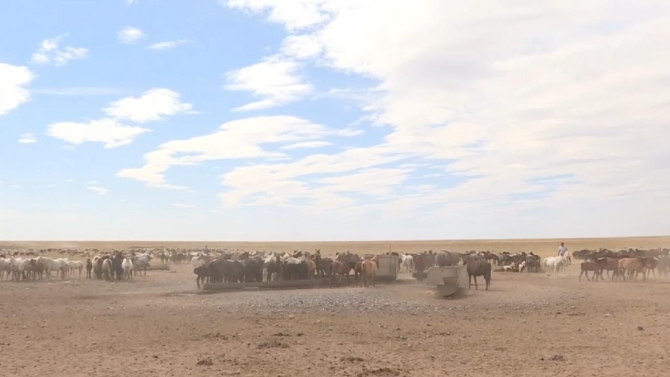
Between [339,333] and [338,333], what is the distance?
0.08 ft

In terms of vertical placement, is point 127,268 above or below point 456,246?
below

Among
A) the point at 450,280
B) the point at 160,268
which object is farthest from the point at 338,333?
the point at 160,268

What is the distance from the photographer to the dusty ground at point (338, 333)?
10.8m

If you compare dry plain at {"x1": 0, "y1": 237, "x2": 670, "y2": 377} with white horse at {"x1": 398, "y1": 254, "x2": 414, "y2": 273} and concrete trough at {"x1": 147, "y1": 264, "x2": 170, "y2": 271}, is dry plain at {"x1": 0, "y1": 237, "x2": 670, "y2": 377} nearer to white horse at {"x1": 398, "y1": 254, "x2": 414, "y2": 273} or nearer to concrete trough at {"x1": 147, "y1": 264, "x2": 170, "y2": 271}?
white horse at {"x1": 398, "y1": 254, "x2": 414, "y2": 273}

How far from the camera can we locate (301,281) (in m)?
27.0

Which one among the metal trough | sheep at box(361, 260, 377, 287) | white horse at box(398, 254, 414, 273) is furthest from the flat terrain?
the metal trough

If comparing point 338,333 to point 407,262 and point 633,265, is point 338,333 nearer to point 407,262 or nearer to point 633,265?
point 633,265

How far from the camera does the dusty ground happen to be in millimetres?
10836

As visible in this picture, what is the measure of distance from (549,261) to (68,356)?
2833cm

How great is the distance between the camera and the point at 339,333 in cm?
1438

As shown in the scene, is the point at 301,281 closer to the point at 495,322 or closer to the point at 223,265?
the point at 223,265

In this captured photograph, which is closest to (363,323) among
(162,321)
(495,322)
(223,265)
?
(495,322)

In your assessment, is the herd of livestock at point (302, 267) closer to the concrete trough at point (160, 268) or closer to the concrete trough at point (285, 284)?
the concrete trough at point (285, 284)

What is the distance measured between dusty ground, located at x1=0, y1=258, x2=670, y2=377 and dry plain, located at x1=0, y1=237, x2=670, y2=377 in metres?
0.03
